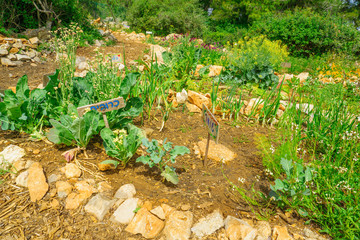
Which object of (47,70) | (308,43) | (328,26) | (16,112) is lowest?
(47,70)

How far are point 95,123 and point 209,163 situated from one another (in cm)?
116

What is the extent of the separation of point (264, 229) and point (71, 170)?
156cm

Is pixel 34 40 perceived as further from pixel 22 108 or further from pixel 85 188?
pixel 85 188

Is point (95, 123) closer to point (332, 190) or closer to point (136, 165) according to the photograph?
point (136, 165)

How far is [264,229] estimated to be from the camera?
1614 mm

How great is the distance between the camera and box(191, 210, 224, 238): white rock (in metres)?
1.60

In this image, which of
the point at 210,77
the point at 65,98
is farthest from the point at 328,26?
the point at 65,98

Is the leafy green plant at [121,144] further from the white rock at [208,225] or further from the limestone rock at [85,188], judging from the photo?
the white rock at [208,225]

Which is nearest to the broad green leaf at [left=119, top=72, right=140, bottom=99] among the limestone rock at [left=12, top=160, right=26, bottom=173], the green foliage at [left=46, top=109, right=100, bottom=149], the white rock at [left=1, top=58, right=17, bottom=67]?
the green foliage at [left=46, top=109, right=100, bottom=149]

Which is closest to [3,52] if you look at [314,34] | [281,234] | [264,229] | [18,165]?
[18,165]

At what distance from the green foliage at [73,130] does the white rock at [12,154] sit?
27cm

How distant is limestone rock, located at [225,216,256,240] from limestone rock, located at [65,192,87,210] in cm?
108

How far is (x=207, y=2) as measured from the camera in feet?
61.5

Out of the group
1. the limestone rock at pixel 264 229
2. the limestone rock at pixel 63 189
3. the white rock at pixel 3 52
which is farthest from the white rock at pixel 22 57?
the limestone rock at pixel 264 229
